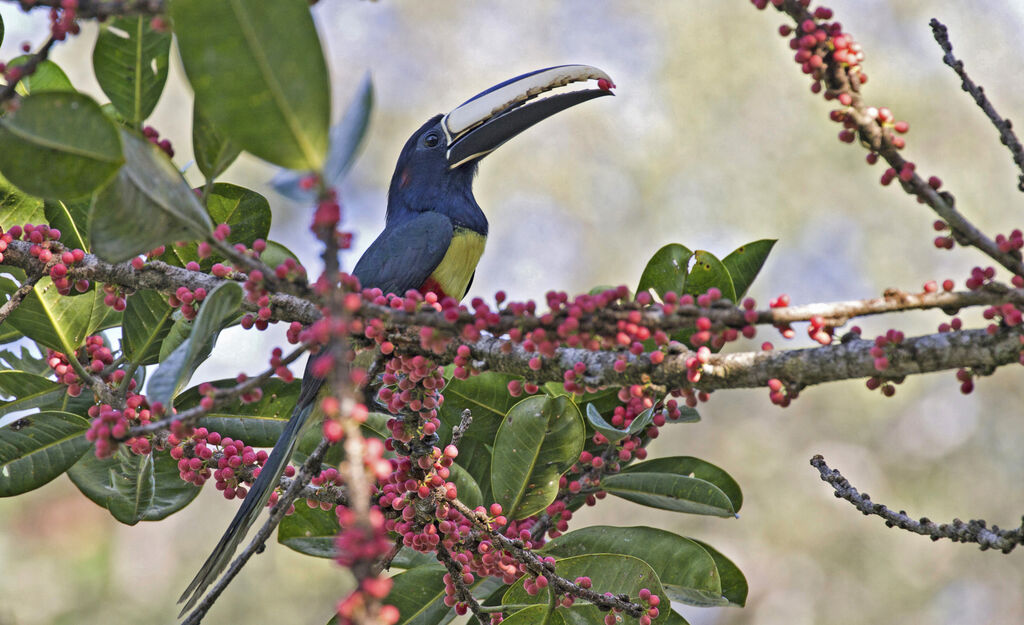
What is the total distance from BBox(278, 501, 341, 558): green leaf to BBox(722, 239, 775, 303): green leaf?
1264 mm

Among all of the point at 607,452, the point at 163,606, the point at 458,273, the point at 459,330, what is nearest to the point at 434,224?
the point at 458,273

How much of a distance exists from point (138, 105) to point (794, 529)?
30.6ft

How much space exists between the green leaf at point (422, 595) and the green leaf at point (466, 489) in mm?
191

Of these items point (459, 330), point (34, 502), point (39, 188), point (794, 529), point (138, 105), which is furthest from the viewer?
point (794, 529)

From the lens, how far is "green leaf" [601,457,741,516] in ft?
7.62

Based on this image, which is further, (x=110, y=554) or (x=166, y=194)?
(x=110, y=554)

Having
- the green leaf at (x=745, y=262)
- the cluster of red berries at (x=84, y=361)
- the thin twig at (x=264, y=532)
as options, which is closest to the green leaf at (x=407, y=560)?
the thin twig at (x=264, y=532)

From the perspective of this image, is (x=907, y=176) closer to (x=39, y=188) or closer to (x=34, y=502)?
(x=39, y=188)

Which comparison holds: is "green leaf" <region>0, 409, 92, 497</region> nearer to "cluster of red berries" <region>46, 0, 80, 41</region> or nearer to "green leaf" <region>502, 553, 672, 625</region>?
"cluster of red berries" <region>46, 0, 80, 41</region>

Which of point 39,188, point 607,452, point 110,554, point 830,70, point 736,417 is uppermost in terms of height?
point 736,417

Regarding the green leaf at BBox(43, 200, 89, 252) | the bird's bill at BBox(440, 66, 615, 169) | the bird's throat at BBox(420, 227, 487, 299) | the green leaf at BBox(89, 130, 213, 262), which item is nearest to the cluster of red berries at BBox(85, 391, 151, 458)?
the green leaf at BBox(89, 130, 213, 262)

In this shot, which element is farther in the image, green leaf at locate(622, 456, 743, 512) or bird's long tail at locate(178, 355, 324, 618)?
green leaf at locate(622, 456, 743, 512)

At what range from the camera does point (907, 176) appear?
58.7 inches

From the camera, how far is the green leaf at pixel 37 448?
7.97ft
